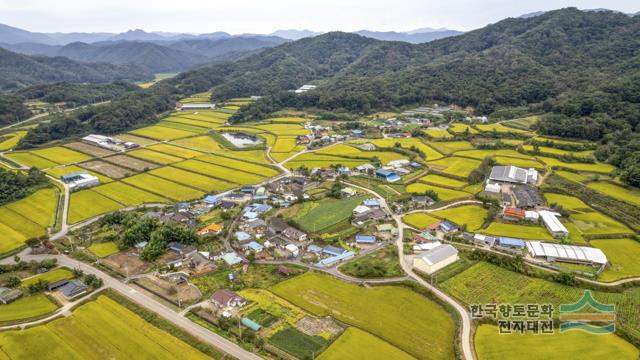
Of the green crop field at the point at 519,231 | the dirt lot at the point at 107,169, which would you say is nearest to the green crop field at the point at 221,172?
the dirt lot at the point at 107,169

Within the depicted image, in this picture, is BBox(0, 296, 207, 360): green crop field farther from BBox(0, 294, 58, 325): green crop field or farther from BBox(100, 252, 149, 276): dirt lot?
BBox(100, 252, 149, 276): dirt lot

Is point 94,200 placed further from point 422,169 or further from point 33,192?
point 422,169

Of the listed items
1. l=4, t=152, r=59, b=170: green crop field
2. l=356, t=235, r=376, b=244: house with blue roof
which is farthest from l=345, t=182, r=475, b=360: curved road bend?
l=4, t=152, r=59, b=170: green crop field

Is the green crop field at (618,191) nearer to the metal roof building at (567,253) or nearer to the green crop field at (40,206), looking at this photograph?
the metal roof building at (567,253)

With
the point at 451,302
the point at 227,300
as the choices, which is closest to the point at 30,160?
the point at 227,300

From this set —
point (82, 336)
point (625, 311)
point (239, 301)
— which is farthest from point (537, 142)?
point (82, 336)

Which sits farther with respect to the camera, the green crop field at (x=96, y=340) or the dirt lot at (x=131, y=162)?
the dirt lot at (x=131, y=162)
